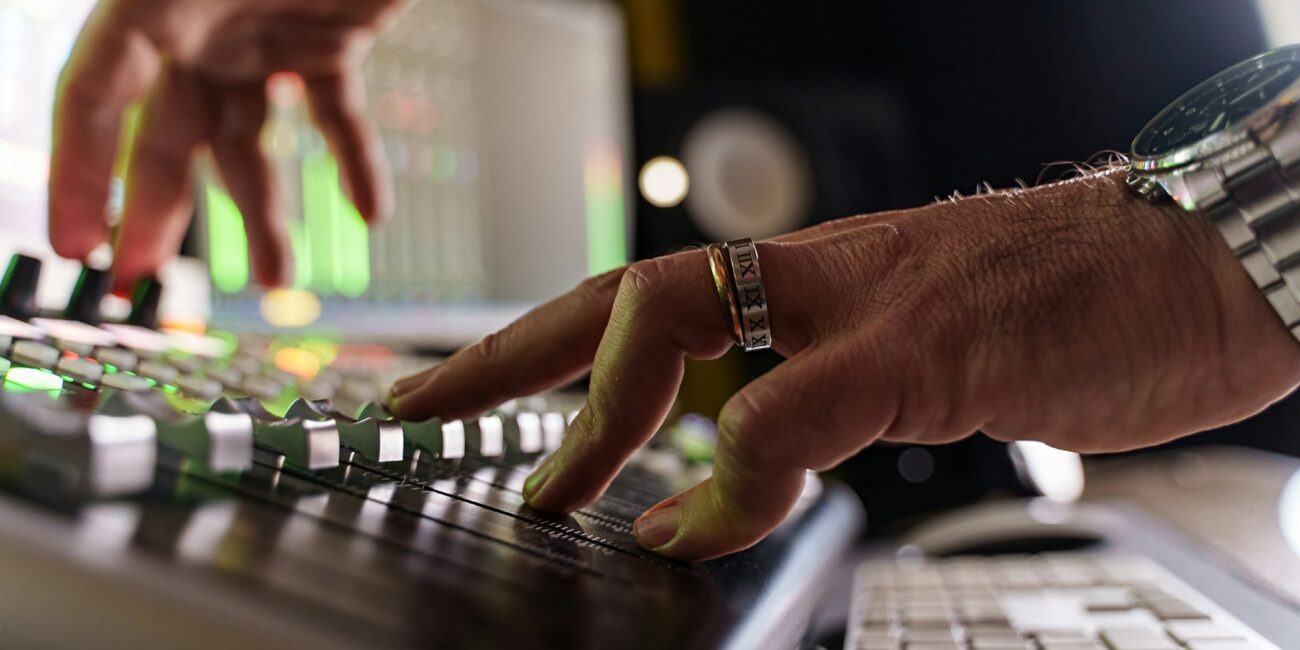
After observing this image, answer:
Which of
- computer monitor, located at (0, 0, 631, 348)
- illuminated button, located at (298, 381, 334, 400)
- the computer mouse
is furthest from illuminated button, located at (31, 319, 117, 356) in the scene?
the computer mouse

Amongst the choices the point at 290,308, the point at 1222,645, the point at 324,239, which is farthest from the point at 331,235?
the point at 1222,645

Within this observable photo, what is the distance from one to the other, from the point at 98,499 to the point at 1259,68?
18.7 inches

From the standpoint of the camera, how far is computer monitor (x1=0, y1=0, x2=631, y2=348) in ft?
2.83

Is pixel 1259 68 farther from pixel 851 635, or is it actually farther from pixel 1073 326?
pixel 851 635

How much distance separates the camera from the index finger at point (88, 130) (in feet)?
2.45

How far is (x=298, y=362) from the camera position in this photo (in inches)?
28.7

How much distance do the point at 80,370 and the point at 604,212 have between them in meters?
1.47

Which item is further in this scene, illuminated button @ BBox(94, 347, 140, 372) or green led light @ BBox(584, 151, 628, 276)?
green led light @ BBox(584, 151, 628, 276)

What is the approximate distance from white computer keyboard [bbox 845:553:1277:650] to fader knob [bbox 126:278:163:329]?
22.1 inches

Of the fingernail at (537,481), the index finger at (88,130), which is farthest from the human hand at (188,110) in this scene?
the fingernail at (537,481)

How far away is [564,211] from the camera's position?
171 cm

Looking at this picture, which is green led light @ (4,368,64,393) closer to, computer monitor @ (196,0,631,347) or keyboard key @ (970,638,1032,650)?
keyboard key @ (970,638,1032,650)

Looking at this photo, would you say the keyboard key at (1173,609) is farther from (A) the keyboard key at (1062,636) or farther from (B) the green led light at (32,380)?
(B) the green led light at (32,380)

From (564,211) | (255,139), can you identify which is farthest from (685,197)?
(255,139)
